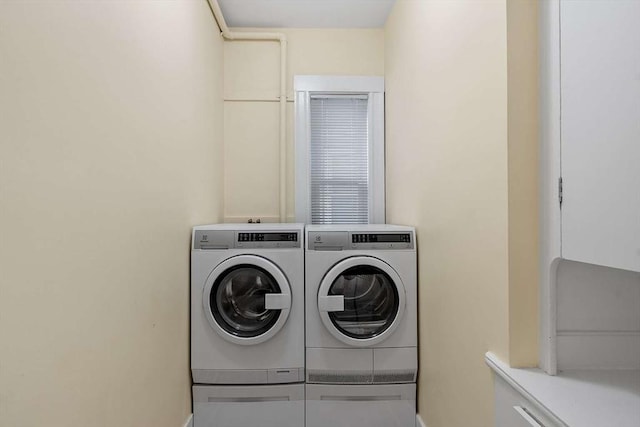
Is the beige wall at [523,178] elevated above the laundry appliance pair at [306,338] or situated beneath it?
elevated above

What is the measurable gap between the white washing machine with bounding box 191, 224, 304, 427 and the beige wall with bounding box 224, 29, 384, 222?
838 millimetres

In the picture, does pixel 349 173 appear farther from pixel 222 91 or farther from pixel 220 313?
pixel 220 313

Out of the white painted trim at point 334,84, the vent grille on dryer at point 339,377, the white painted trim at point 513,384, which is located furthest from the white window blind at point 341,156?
the white painted trim at point 513,384

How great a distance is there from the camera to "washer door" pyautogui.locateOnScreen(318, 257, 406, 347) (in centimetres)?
186

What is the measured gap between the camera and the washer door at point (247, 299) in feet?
6.06

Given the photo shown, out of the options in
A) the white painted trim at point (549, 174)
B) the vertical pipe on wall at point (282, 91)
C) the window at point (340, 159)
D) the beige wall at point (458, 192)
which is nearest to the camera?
the white painted trim at point (549, 174)

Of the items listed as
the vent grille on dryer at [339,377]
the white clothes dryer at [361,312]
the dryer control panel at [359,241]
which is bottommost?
the vent grille on dryer at [339,377]

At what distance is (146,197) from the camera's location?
51.8 inches

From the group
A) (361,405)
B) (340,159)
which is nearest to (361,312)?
(361,405)

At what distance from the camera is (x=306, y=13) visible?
2498mm

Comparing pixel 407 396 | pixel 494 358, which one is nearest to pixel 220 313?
pixel 407 396

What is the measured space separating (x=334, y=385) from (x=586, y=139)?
1728 mm

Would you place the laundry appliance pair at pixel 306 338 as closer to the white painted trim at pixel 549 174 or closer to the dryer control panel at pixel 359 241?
the dryer control panel at pixel 359 241

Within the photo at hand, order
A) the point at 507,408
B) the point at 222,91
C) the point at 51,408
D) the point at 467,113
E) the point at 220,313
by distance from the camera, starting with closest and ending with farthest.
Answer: the point at 51,408, the point at 507,408, the point at 467,113, the point at 220,313, the point at 222,91
